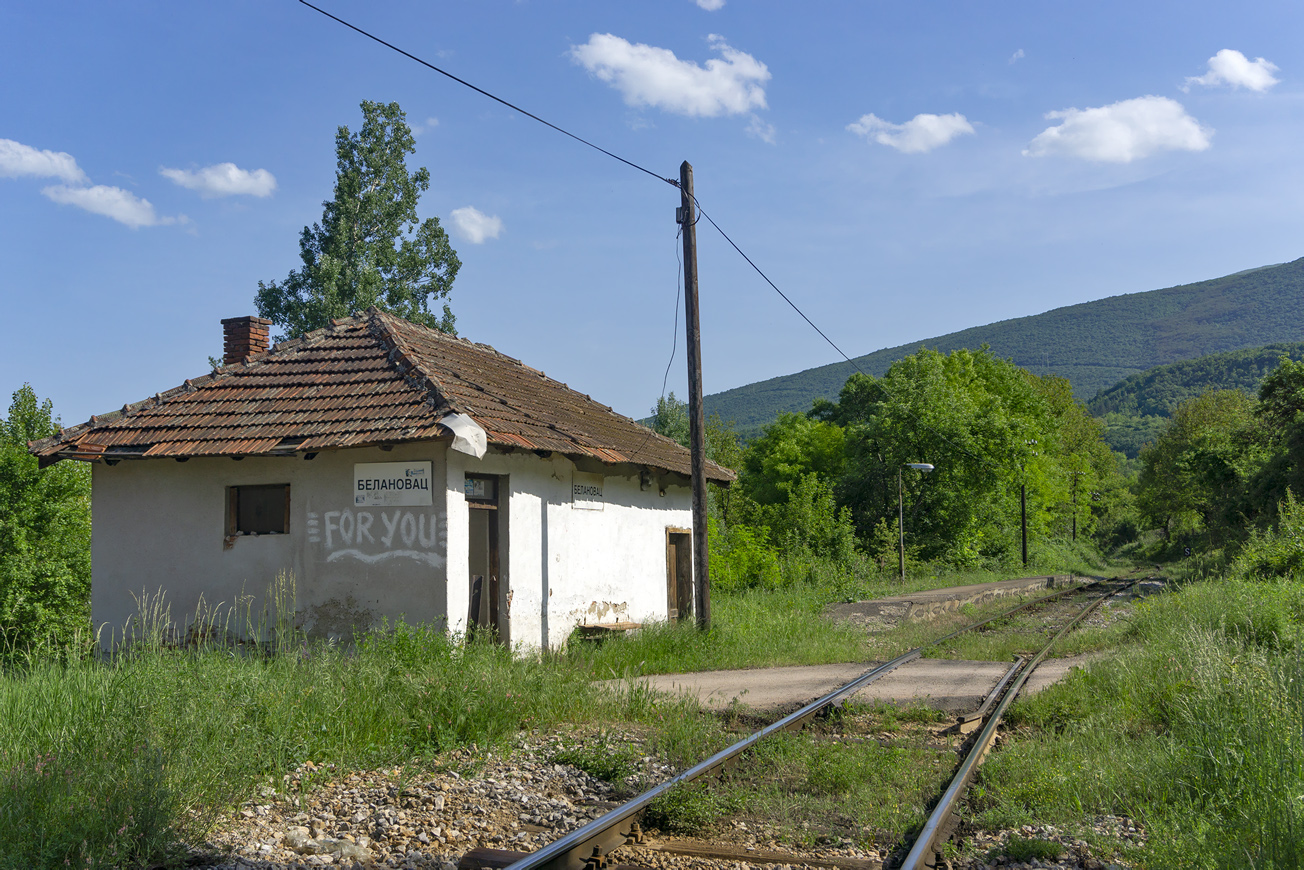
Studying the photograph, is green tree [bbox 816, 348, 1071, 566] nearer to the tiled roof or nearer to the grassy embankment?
the tiled roof

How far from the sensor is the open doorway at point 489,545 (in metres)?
11.6

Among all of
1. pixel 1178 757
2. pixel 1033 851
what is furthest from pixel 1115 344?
pixel 1033 851

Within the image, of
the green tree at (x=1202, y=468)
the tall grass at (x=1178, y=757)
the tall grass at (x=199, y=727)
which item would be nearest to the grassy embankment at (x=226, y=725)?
the tall grass at (x=199, y=727)

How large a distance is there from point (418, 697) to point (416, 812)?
6.04 ft

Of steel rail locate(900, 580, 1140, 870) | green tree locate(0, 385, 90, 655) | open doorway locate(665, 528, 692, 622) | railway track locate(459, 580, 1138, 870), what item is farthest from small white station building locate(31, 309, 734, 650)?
green tree locate(0, 385, 90, 655)

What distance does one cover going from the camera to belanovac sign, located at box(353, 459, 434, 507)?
35.3 feet

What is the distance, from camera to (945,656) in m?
13.7

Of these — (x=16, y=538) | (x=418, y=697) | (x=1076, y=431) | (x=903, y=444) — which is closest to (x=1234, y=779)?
(x=418, y=697)

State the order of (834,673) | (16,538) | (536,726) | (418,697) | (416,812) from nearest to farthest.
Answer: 1. (416,812)
2. (418,697)
3. (536,726)
4. (834,673)
5. (16,538)

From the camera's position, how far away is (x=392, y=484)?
10906mm

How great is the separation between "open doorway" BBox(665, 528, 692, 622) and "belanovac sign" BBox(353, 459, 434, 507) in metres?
7.20

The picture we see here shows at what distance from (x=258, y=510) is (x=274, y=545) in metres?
0.59

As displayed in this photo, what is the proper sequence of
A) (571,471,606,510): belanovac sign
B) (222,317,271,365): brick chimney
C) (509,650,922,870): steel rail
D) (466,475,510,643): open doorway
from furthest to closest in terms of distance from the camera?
(222,317,271,365): brick chimney < (571,471,606,510): belanovac sign < (466,475,510,643): open doorway < (509,650,922,870): steel rail

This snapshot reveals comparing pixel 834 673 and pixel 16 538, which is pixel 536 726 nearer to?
pixel 834 673
